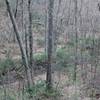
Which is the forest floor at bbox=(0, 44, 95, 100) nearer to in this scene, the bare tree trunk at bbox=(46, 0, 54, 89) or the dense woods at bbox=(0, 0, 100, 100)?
the dense woods at bbox=(0, 0, 100, 100)

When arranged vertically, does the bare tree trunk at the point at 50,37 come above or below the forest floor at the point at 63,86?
above

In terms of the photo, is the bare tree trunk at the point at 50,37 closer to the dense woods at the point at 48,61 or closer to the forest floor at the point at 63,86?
the dense woods at the point at 48,61

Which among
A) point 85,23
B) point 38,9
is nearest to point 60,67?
point 85,23

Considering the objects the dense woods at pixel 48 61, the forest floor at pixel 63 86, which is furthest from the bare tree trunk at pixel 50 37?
the forest floor at pixel 63 86

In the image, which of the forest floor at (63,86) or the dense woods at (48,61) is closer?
the dense woods at (48,61)

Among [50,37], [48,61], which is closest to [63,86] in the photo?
[48,61]

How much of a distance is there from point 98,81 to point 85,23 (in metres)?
8.04

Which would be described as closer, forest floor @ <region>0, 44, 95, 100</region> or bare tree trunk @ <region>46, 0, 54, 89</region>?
bare tree trunk @ <region>46, 0, 54, 89</region>

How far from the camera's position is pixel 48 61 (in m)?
8.69

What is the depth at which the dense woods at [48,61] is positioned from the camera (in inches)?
332

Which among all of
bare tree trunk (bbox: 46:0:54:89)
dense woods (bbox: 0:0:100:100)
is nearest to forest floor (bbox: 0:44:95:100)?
dense woods (bbox: 0:0:100:100)

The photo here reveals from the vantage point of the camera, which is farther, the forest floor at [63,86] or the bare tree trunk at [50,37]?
the forest floor at [63,86]

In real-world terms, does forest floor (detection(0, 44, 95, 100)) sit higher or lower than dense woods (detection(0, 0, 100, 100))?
lower

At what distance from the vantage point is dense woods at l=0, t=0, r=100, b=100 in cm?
843
